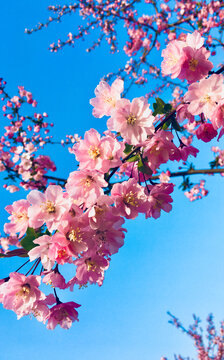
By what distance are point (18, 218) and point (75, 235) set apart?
48 centimetres

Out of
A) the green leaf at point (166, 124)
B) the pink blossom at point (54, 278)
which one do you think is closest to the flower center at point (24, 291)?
the pink blossom at point (54, 278)

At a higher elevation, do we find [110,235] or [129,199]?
[129,199]

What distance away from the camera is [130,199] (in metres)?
1.66

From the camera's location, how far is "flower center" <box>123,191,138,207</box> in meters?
1.65

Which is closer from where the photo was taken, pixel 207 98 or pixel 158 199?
pixel 207 98

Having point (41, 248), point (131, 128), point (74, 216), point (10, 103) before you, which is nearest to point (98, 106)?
point (131, 128)

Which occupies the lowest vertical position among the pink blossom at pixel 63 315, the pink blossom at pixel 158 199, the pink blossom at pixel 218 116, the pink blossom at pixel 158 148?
the pink blossom at pixel 63 315

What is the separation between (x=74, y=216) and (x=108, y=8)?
882 centimetres

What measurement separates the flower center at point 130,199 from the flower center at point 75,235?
1.10 feet

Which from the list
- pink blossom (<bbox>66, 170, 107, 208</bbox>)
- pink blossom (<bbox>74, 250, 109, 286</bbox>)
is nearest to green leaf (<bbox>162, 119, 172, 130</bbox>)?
pink blossom (<bbox>66, 170, 107, 208</bbox>)

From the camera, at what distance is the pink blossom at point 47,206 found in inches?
60.8

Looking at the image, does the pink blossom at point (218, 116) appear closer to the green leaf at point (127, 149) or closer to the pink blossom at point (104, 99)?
the green leaf at point (127, 149)

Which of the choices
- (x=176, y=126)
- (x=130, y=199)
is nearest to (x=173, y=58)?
(x=176, y=126)

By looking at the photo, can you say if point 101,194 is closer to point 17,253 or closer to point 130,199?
point 130,199
